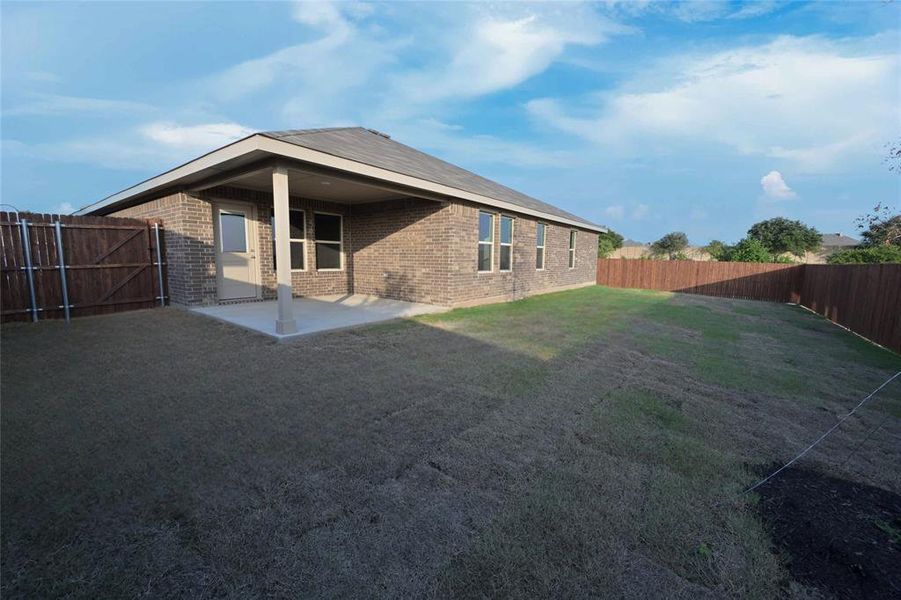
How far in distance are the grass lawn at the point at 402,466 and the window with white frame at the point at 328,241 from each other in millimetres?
5130

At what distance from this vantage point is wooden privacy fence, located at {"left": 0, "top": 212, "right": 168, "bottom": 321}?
6547mm

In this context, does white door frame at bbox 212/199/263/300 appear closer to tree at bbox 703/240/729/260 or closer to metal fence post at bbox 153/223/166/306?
metal fence post at bbox 153/223/166/306

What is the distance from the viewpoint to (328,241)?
1032 cm

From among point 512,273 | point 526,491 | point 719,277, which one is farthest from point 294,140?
point 719,277

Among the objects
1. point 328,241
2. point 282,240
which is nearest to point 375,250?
point 328,241

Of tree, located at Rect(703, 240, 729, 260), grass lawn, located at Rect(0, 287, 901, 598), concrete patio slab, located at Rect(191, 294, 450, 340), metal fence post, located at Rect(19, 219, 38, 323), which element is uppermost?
tree, located at Rect(703, 240, 729, 260)

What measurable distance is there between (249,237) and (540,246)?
908cm

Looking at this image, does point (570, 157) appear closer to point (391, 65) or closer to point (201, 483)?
point (391, 65)

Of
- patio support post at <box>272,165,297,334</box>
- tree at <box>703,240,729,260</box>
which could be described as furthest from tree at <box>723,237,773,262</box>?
patio support post at <box>272,165,297,334</box>

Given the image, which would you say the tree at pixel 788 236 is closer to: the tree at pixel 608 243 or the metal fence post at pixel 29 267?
the tree at pixel 608 243

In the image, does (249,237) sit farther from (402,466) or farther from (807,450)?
(807,450)

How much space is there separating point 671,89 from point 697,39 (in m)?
2.40

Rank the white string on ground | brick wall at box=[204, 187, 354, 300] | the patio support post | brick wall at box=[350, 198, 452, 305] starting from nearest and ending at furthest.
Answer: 1. the white string on ground
2. the patio support post
3. brick wall at box=[204, 187, 354, 300]
4. brick wall at box=[350, 198, 452, 305]

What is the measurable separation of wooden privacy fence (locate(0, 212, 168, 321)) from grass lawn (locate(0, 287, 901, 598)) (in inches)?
75.3
